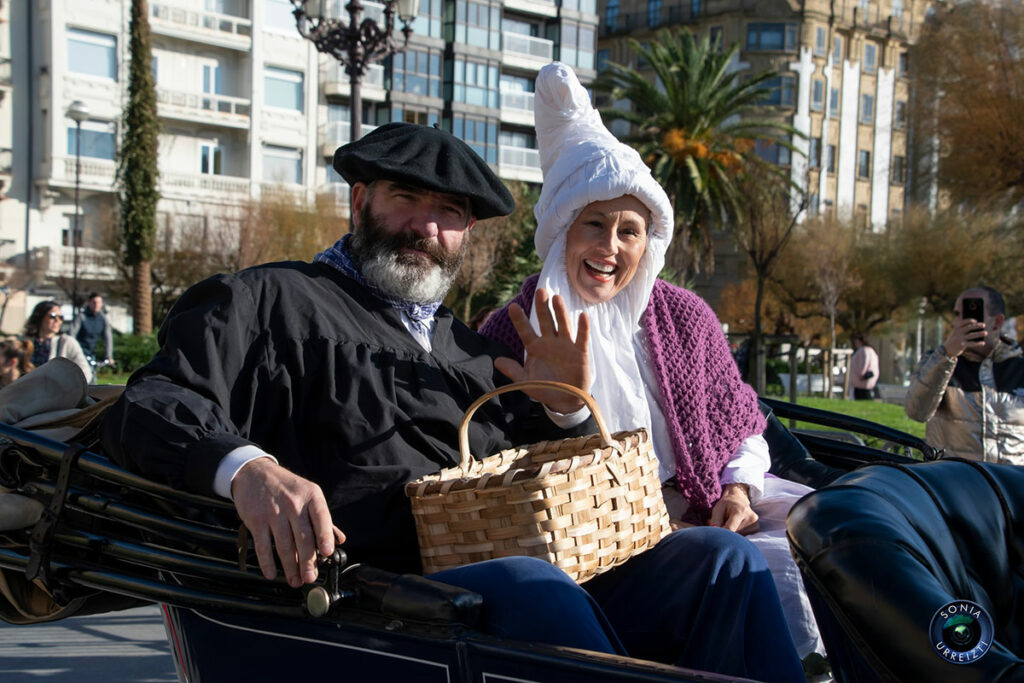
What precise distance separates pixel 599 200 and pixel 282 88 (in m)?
37.4

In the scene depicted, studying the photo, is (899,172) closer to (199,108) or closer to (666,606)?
(199,108)

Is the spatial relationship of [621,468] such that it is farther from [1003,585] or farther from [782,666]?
[1003,585]

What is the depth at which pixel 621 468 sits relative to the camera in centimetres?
213

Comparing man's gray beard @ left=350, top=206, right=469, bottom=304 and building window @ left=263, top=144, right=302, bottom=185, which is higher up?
building window @ left=263, top=144, right=302, bottom=185

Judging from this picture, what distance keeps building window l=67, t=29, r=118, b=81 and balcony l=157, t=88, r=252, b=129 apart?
1799 millimetres

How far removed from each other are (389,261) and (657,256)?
2.93 ft

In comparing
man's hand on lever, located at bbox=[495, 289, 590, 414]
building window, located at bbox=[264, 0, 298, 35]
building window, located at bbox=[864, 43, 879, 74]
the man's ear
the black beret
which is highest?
building window, located at bbox=[864, 43, 879, 74]

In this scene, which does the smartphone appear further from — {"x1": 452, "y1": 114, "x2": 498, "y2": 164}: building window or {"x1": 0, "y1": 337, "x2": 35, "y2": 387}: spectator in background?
{"x1": 452, "y1": 114, "x2": 498, "y2": 164}: building window

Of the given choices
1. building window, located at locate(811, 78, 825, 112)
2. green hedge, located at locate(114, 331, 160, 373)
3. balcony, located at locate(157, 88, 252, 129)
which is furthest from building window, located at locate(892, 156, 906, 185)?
green hedge, located at locate(114, 331, 160, 373)

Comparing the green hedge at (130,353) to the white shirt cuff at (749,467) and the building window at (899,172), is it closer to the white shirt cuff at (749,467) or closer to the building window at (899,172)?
the white shirt cuff at (749,467)

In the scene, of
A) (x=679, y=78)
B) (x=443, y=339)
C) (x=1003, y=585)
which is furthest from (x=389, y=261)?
(x=679, y=78)

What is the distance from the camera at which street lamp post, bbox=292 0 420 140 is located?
400 inches

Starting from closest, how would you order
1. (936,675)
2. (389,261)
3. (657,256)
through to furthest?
(936,675) < (389,261) < (657,256)

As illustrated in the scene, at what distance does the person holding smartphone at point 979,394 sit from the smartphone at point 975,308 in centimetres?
4
